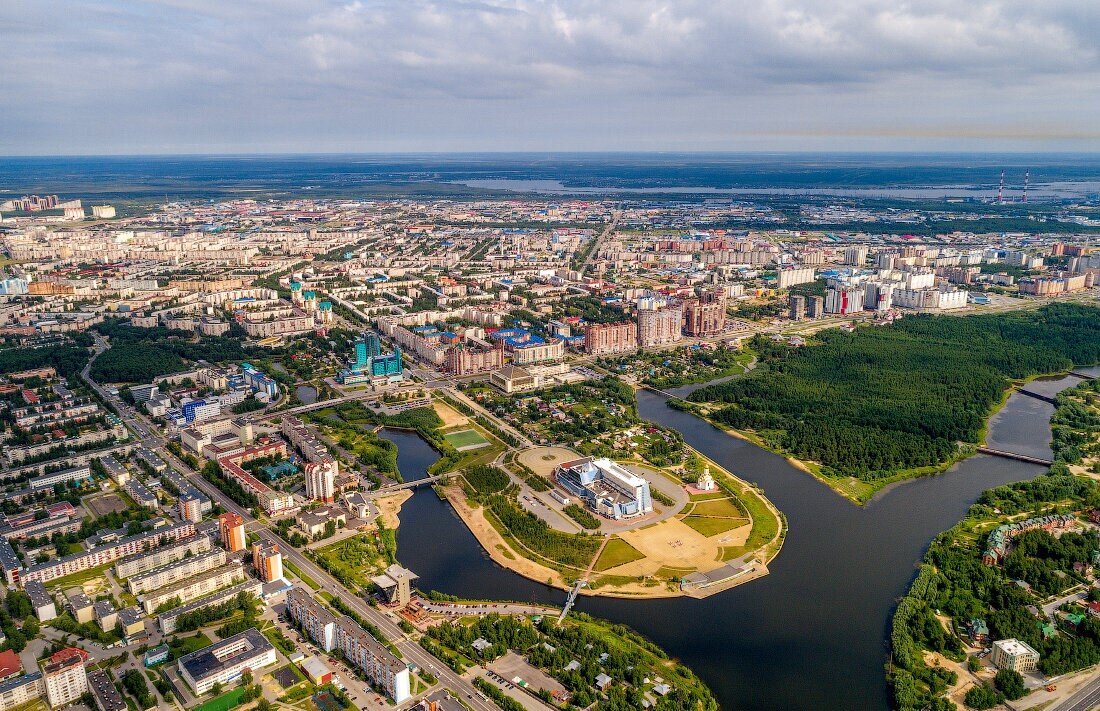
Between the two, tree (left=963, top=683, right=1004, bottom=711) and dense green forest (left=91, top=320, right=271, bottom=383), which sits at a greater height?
dense green forest (left=91, top=320, right=271, bottom=383)

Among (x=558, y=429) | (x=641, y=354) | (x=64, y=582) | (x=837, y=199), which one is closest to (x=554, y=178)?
(x=837, y=199)

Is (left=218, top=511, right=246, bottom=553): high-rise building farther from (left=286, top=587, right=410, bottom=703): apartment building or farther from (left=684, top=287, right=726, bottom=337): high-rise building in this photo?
(left=684, top=287, right=726, bottom=337): high-rise building

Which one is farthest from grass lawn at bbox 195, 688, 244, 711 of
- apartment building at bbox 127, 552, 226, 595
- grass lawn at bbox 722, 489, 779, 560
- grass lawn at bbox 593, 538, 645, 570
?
grass lawn at bbox 722, 489, 779, 560

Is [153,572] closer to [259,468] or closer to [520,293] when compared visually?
[259,468]

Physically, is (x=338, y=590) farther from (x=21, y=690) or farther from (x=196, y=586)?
(x=21, y=690)

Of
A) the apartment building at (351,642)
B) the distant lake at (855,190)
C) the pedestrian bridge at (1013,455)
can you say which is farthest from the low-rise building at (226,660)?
the distant lake at (855,190)

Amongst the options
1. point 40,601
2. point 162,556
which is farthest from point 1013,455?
point 40,601

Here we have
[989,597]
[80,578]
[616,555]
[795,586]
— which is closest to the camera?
[989,597]
